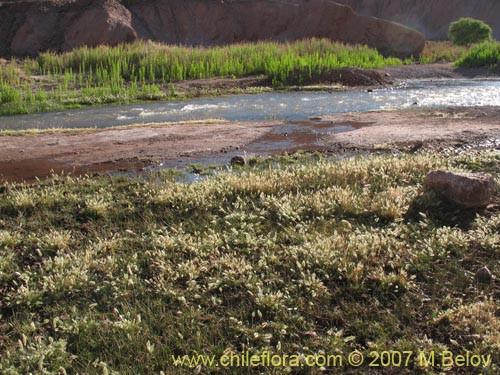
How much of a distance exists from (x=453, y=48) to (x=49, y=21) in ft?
97.4

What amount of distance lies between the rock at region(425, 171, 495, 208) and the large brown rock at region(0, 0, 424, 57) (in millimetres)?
32253

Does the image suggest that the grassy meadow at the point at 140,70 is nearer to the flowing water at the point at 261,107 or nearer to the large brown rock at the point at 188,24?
the flowing water at the point at 261,107

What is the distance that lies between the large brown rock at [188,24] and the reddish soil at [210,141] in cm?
2482

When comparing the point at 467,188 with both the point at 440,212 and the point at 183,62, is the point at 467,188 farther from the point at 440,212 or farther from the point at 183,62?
the point at 183,62

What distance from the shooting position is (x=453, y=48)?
130 feet

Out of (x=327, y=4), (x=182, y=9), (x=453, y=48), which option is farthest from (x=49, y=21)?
(x=453, y=48)

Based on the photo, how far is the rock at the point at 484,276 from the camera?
4.83 m

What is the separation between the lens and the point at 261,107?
680 inches

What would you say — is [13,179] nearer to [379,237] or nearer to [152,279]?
[152,279]

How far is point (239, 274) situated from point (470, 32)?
43133 mm

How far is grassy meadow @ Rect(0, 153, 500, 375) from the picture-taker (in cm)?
405

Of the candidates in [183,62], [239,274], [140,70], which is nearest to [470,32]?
[183,62]

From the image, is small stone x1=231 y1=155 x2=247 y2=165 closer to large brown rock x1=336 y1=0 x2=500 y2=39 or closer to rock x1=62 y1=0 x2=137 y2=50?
rock x1=62 y1=0 x2=137 y2=50

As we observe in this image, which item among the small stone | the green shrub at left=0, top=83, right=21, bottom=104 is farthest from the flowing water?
the small stone
